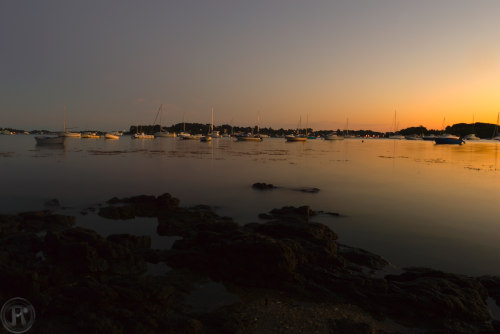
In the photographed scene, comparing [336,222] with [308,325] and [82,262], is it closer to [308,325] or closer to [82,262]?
[308,325]

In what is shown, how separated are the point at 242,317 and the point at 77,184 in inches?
721

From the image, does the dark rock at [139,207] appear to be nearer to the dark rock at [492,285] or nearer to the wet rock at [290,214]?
the wet rock at [290,214]

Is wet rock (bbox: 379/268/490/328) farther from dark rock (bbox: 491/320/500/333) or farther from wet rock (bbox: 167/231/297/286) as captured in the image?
wet rock (bbox: 167/231/297/286)

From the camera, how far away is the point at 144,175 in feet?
81.4

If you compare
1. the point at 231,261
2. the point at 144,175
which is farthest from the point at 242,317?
the point at 144,175

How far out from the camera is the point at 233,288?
647 cm

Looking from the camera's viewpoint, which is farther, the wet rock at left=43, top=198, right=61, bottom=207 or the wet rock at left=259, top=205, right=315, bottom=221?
the wet rock at left=43, top=198, right=61, bottom=207

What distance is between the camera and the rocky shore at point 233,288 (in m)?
5.08

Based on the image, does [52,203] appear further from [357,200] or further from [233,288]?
[357,200]

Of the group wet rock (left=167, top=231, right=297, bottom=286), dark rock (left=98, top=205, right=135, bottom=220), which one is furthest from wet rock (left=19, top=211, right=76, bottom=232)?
wet rock (left=167, top=231, right=297, bottom=286)

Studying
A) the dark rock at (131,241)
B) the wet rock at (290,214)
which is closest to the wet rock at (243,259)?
the dark rock at (131,241)

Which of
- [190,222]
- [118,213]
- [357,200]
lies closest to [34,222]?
[118,213]

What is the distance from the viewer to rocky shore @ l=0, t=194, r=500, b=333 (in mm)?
5078

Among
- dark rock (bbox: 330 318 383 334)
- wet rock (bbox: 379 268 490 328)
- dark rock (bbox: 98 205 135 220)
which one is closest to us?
dark rock (bbox: 330 318 383 334)
